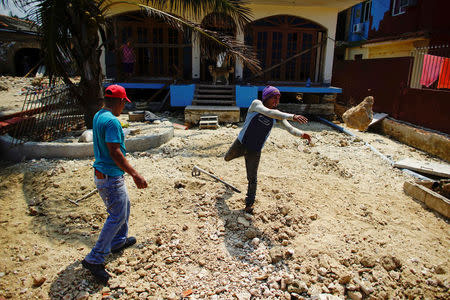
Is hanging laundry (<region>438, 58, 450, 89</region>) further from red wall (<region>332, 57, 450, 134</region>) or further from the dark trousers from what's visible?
the dark trousers

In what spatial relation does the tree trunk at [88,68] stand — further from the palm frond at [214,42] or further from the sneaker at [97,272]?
the sneaker at [97,272]

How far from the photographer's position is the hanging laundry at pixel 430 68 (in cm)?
760

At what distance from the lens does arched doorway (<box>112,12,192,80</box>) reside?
38.2 ft

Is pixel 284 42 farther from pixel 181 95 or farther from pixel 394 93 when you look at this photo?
pixel 181 95

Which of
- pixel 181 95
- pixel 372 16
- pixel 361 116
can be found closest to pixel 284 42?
pixel 181 95

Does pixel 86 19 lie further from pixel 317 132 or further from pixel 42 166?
pixel 317 132

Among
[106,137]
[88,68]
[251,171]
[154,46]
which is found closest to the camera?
[106,137]

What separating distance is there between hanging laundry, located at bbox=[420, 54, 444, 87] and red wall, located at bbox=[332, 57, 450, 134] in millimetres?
303

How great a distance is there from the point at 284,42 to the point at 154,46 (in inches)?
206

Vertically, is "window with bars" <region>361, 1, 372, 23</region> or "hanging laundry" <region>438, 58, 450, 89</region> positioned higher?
"window with bars" <region>361, 1, 372, 23</region>

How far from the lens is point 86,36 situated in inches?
233

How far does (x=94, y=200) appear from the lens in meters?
4.19

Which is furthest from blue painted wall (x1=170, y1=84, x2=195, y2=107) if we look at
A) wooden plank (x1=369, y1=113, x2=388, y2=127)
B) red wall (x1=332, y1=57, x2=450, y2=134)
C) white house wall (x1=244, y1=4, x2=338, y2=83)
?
red wall (x1=332, y1=57, x2=450, y2=134)

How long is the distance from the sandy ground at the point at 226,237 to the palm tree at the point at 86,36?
1.78 metres
